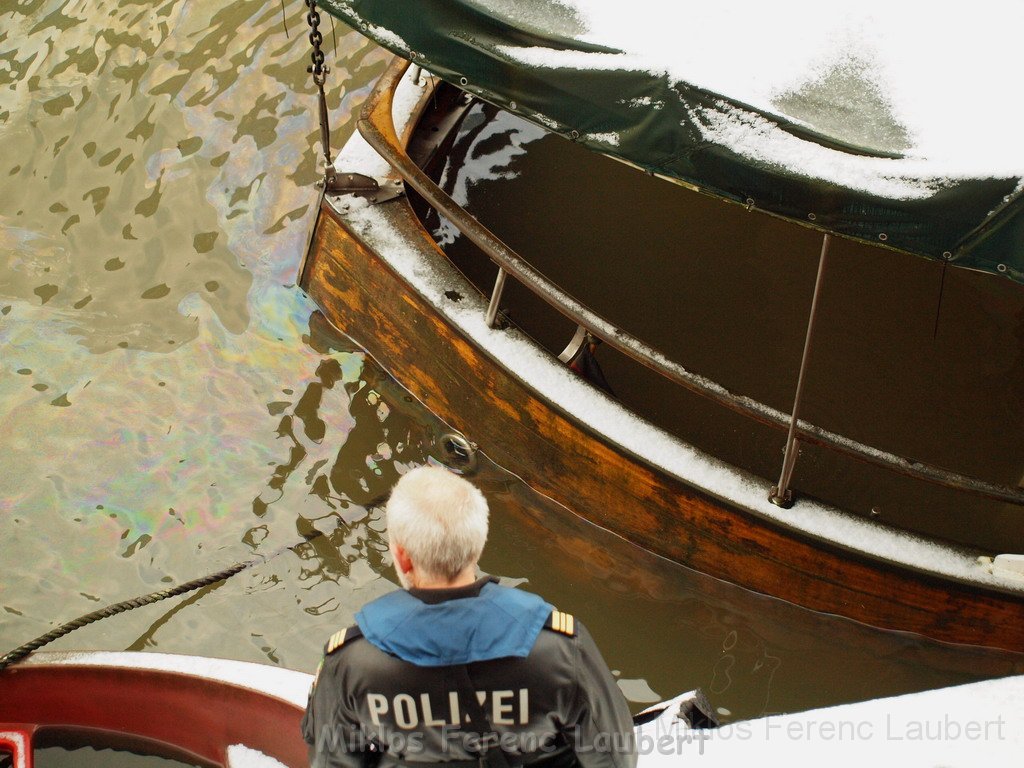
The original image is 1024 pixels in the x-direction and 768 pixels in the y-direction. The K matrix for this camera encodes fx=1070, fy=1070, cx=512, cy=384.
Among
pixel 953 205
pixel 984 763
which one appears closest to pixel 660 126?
pixel 953 205

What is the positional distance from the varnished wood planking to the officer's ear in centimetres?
190

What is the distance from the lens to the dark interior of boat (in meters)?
4.68

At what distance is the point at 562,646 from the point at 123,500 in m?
3.10

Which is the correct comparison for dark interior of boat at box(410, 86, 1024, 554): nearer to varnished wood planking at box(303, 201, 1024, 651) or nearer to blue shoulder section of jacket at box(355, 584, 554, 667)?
varnished wood planking at box(303, 201, 1024, 651)

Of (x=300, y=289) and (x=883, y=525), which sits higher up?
(x=300, y=289)

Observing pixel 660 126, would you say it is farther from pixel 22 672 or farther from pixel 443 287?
pixel 22 672

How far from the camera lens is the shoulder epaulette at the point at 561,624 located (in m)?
2.22

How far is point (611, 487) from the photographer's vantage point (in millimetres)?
4164

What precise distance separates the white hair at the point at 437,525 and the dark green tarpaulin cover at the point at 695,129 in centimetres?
142

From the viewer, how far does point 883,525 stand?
3865mm

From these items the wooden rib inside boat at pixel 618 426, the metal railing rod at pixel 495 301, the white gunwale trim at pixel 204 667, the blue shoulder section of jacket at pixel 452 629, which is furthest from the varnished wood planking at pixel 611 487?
the blue shoulder section of jacket at pixel 452 629

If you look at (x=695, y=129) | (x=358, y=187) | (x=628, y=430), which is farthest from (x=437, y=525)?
(x=358, y=187)

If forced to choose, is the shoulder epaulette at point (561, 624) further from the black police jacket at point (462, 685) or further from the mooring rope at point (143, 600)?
the mooring rope at point (143, 600)

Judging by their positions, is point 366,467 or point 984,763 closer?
point 984,763
